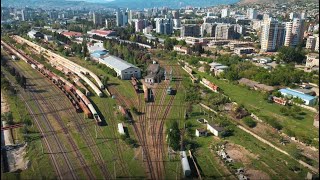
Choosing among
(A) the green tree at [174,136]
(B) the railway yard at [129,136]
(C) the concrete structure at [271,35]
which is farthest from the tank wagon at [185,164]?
(C) the concrete structure at [271,35]

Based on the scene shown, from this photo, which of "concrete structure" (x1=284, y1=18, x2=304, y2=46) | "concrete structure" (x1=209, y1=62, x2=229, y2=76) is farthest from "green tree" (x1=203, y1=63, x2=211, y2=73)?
"concrete structure" (x1=284, y1=18, x2=304, y2=46)

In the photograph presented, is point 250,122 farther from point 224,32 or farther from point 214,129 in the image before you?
point 224,32

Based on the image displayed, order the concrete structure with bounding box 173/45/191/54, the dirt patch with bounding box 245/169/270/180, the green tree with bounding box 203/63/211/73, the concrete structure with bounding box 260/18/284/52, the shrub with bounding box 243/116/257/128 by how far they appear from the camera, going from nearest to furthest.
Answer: the dirt patch with bounding box 245/169/270/180 < the shrub with bounding box 243/116/257/128 < the green tree with bounding box 203/63/211/73 < the concrete structure with bounding box 173/45/191/54 < the concrete structure with bounding box 260/18/284/52

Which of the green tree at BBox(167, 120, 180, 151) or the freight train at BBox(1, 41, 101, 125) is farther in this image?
the freight train at BBox(1, 41, 101, 125)

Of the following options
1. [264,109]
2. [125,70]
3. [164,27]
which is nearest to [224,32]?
[164,27]

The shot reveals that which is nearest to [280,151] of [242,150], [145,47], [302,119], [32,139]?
[242,150]

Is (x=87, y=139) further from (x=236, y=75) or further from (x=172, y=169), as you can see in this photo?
(x=236, y=75)

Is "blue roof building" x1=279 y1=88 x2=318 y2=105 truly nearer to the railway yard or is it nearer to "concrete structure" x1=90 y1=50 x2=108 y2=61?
the railway yard
